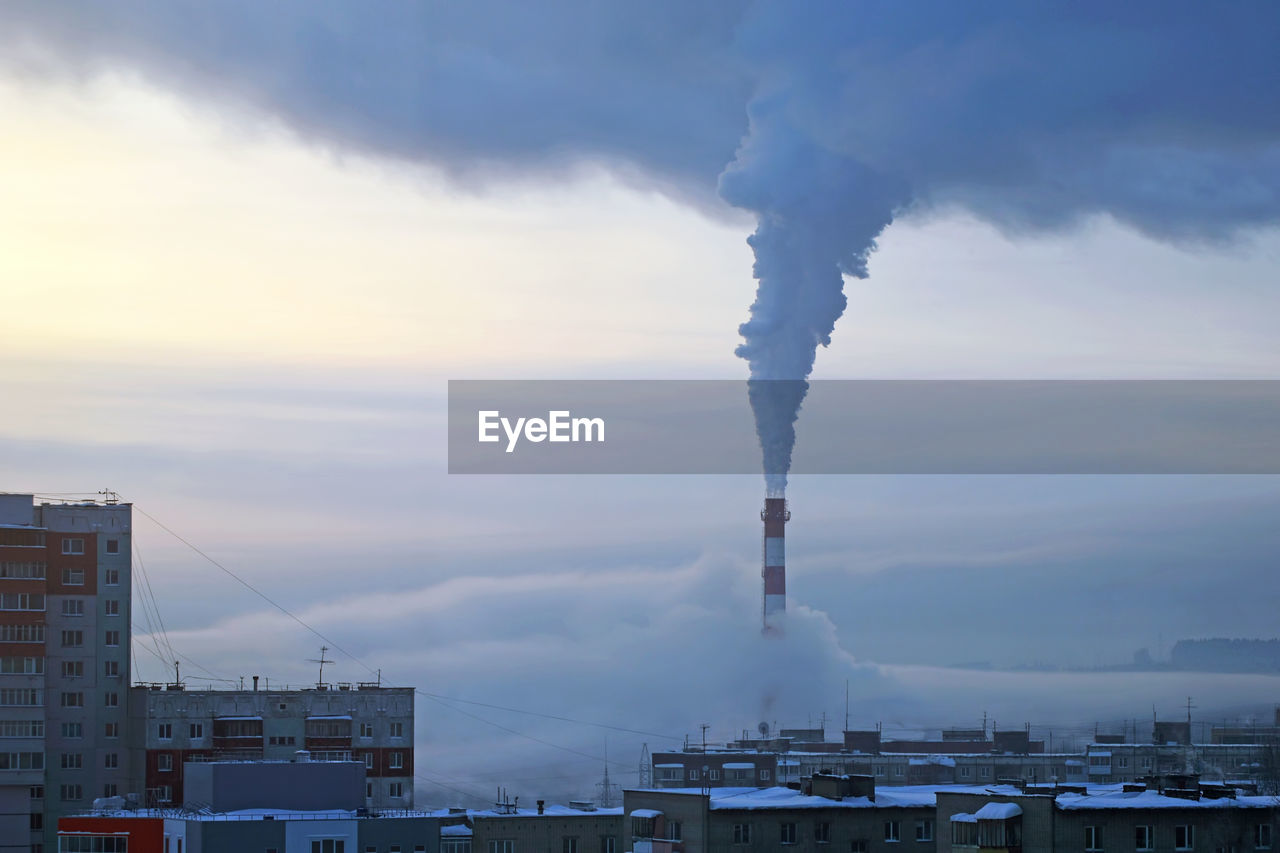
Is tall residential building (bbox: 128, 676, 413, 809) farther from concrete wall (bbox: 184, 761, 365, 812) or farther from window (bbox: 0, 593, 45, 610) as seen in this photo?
concrete wall (bbox: 184, 761, 365, 812)

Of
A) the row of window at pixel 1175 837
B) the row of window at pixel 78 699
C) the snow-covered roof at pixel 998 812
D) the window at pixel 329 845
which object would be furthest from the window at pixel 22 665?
the row of window at pixel 1175 837

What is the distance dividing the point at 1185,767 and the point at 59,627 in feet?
291

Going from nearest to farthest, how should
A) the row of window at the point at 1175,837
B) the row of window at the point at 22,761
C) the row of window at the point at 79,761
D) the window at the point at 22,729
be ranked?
the row of window at the point at 1175,837
the row of window at the point at 22,761
the window at the point at 22,729
the row of window at the point at 79,761

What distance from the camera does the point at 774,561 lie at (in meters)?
172

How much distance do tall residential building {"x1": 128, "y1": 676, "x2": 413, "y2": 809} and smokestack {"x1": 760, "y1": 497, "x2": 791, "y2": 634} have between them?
66949mm

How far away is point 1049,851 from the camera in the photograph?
60.8 meters

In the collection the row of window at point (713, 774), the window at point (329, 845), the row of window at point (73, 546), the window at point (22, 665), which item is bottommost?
the row of window at point (713, 774)

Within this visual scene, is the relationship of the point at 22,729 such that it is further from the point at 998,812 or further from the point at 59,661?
the point at 998,812

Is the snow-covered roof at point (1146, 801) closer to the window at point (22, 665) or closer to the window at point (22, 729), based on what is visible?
the window at point (22, 729)

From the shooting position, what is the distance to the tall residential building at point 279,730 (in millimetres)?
106188

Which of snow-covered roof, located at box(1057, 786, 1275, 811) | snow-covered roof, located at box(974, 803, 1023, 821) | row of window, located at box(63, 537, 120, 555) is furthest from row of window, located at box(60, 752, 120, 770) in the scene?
snow-covered roof, located at box(1057, 786, 1275, 811)

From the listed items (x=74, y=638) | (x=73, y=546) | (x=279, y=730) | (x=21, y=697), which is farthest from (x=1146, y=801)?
(x=73, y=546)

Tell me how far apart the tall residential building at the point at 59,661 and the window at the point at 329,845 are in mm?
36281

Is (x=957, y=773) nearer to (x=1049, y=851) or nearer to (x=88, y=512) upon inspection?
(x=88, y=512)
